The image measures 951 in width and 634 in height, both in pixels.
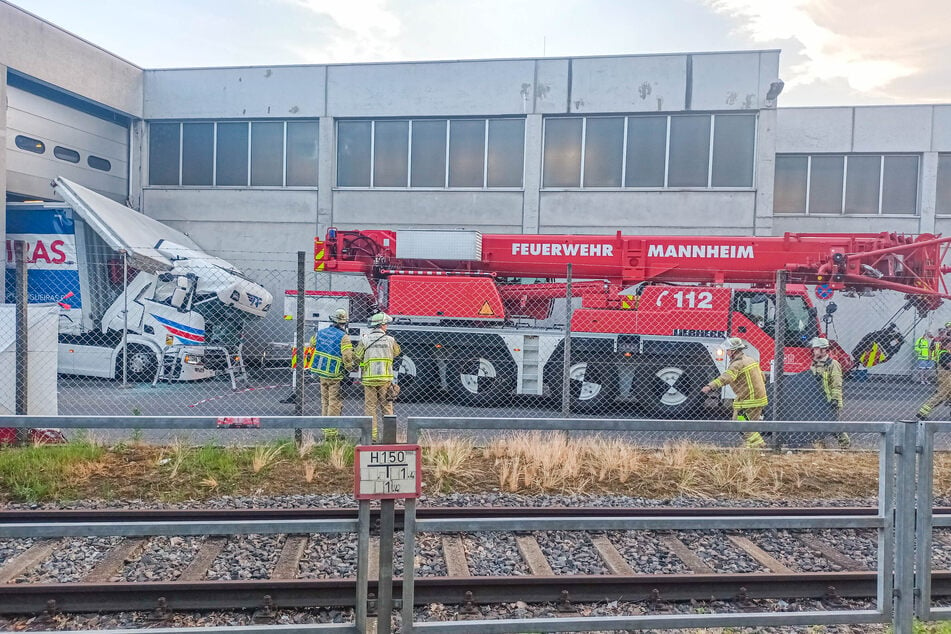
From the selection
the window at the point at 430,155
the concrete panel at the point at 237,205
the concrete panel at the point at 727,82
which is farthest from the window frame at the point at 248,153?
the concrete panel at the point at 727,82

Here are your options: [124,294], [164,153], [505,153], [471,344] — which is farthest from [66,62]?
[471,344]

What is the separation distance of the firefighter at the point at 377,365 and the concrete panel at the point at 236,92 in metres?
13.1

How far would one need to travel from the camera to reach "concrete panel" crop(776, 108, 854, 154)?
19.7 metres

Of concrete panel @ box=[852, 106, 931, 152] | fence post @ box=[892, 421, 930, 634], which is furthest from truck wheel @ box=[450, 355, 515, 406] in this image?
concrete panel @ box=[852, 106, 931, 152]

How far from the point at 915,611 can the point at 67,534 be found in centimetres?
406

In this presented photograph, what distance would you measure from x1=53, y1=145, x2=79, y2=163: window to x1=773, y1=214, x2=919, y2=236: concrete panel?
20.2m

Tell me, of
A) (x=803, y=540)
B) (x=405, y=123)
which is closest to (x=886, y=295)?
(x=405, y=123)

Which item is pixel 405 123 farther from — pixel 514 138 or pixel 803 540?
pixel 803 540

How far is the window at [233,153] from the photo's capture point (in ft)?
64.0

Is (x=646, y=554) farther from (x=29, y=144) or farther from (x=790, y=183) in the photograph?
(x=29, y=144)

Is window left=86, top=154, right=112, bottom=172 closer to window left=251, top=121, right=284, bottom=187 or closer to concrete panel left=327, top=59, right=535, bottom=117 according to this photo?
window left=251, top=121, right=284, bottom=187

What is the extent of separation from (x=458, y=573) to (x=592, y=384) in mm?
7608

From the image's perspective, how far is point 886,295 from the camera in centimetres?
1808

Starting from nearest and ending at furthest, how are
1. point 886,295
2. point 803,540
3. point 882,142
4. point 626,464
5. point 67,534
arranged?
point 67,534 < point 803,540 < point 626,464 < point 886,295 < point 882,142
